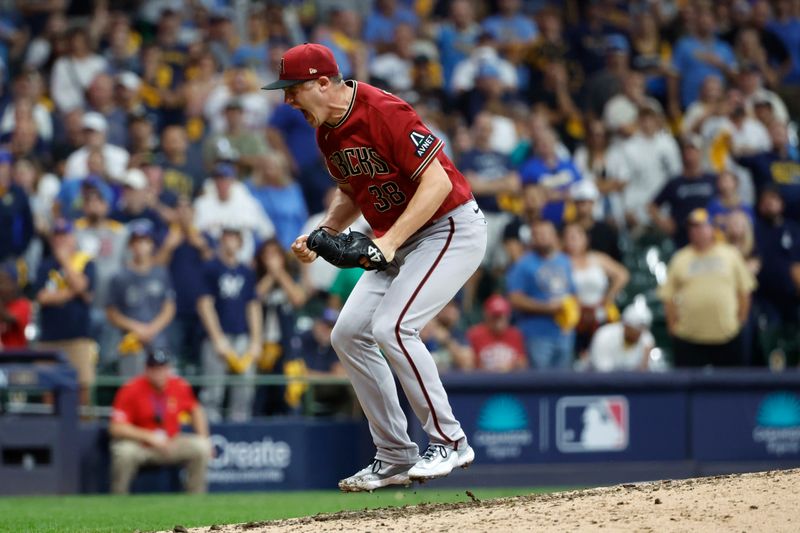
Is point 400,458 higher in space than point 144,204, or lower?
lower

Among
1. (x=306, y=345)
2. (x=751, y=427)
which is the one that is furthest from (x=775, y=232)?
(x=306, y=345)

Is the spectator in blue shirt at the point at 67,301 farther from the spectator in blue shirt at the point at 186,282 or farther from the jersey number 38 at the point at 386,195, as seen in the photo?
the jersey number 38 at the point at 386,195

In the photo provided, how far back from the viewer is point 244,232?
1374 cm

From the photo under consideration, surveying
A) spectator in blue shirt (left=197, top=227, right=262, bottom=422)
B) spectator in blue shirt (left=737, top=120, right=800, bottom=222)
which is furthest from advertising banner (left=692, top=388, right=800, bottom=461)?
spectator in blue shirt (left=197, top=227, right=262, bottom=422)

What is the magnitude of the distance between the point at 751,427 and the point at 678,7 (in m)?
7.52

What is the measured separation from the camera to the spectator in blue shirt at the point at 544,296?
13672mm

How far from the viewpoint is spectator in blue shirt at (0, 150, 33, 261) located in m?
13.3

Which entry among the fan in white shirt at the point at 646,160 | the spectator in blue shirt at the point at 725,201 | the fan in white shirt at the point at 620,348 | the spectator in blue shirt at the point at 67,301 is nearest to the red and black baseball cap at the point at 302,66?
the spectator in blue shirt at the point at 67,301

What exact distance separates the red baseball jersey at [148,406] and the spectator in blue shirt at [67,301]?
26.9 inches

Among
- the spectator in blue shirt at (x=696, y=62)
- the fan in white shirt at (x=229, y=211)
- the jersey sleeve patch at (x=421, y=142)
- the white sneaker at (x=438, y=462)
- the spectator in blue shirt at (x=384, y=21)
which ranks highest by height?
the spectator in blue shirt at (x=384, y=21)

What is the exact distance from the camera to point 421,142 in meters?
7.08

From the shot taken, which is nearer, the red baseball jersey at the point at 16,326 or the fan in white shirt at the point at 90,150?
the red baseball jersey at the point at 16,326

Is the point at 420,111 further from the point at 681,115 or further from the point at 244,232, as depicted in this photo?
the point at 681,115

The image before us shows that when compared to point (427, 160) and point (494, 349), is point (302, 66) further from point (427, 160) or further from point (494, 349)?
point (494, 349)
